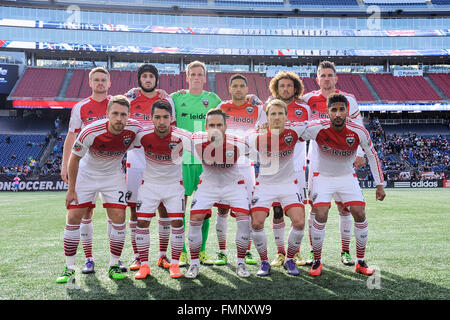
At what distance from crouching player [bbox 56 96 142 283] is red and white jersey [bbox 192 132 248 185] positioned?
0.88 meters

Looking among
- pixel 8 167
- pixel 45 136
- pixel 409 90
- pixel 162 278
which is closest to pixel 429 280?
pixel 162 278

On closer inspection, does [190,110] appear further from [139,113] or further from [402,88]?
[402,88]

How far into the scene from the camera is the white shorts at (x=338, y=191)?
16.3ft

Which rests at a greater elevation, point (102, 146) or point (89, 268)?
point (102, 146)

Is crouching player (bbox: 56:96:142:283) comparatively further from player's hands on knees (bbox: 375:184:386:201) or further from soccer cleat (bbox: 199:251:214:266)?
player's hands on knees (bbox: 375:184:386:201)

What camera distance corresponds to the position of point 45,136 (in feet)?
120

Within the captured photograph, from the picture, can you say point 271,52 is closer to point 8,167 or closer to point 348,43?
point 348,43

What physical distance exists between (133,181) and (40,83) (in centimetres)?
3789

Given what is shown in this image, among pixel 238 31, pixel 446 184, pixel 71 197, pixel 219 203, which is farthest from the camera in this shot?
pixel 238 31

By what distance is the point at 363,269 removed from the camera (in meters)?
4.83

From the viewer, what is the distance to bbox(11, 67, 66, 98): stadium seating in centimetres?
3604

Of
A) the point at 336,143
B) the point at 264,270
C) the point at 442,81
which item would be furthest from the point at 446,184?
the point at 264,270

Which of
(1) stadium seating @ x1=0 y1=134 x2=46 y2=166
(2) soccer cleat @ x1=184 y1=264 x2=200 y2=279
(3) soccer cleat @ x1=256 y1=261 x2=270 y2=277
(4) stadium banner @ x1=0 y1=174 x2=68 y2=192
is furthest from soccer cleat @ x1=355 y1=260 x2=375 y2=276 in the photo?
(1) stadium seating @ x1=0 y1=134 x2=46 y2=166
